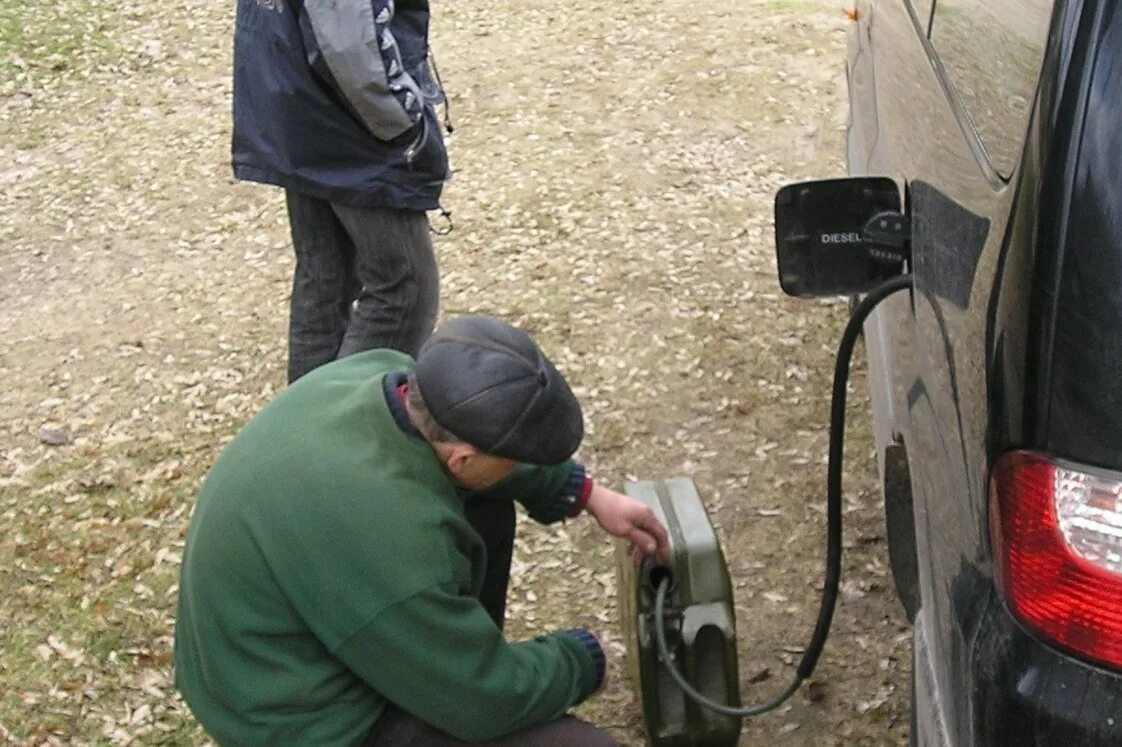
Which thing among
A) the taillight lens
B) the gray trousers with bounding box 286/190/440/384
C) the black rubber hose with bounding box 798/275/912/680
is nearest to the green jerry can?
the black rubber hose with bounding box 798/275/912/680

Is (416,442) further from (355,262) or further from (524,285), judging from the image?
(524,285)

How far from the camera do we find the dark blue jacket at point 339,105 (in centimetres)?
324

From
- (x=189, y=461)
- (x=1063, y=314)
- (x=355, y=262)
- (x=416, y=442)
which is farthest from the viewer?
(x=189, y=461)

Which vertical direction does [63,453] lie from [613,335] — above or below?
below

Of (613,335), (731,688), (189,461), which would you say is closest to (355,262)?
(189,461)

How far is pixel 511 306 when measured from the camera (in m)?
5.01

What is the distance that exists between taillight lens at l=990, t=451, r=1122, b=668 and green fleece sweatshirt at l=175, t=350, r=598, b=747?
0.85m

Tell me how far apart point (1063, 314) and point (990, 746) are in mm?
527

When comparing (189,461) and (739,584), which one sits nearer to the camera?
(739,584)

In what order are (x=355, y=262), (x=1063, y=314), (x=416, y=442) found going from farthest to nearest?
1. (x=355, y=262)
2. (x=416, y=442)
3. (x=1063, y=314)

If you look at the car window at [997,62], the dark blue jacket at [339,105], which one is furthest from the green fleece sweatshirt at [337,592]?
the dark blue jacket at [339,105]

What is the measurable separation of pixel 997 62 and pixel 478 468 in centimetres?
100

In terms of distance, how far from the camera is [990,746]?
1.60m

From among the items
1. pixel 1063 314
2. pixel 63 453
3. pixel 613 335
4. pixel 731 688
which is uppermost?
pixel 1063 314
